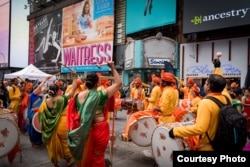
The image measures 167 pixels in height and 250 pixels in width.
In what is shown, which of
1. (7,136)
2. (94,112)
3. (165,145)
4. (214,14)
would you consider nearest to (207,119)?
(165,145)

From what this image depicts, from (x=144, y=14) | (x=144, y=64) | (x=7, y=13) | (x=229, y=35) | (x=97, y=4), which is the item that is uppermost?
(x=7, y=13)

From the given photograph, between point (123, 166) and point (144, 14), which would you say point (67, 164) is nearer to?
point (123, 166)

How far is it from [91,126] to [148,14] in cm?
1722

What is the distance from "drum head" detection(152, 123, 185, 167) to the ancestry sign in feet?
38.6

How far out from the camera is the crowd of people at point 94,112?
10.7 feet

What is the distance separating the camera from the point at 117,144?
7887 millimetres

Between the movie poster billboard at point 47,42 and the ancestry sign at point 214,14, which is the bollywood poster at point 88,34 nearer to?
the movie poster billboard at point 47,42

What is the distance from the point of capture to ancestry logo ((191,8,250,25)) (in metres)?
14.5

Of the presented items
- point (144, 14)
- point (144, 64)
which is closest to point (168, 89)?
point (144, 64)

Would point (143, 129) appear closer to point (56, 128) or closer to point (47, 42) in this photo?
point (56, 128)

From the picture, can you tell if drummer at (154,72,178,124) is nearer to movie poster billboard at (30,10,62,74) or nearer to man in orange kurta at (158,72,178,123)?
man in orange kurta at (158,72,178,123)

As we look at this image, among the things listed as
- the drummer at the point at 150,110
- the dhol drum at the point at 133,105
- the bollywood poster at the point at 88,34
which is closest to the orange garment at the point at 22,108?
the dhol drum at the point at 133,105

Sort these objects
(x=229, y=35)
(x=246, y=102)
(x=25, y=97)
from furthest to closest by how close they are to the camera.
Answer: (x=229, y=35), (x=25, y=97), (x=246, y=102)

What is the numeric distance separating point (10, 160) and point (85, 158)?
2231mm
